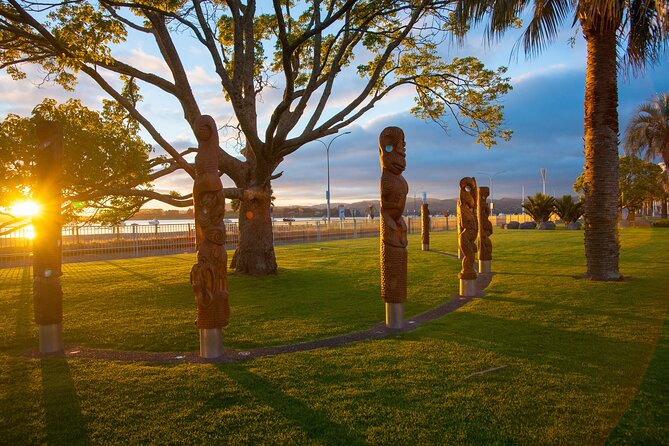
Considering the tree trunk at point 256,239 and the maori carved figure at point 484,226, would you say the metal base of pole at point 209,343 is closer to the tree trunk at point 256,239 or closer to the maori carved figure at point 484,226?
the tree trunk at point 256,239

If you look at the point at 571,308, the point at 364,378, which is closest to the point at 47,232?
the point at 364,378

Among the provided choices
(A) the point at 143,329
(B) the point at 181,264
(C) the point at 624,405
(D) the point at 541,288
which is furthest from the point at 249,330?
(B) the point at 181,264

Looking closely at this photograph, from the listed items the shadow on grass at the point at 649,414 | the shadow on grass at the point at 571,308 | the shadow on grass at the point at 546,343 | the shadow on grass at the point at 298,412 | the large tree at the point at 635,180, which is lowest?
the shadow on grass at the point at 649,414

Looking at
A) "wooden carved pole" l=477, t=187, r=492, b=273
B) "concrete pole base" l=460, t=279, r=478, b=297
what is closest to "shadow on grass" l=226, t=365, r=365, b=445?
"concrete pole base" l=460, t=279, r=478, b=297

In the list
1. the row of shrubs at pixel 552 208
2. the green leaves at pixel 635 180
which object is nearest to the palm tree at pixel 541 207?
the row of shrubs at pixel 552 208

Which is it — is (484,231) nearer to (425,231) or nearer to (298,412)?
(425,231)

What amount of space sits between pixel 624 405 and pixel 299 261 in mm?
13031

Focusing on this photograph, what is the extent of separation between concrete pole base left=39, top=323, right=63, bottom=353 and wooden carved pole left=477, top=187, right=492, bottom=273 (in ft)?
31.9

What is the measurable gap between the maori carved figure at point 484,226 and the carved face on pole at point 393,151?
19.7 ft

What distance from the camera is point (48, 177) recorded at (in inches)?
229

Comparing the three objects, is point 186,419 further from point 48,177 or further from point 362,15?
point 362,15

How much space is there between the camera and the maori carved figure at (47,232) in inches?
227

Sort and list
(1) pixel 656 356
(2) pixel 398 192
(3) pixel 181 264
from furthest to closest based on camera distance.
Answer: (3) pixel 181 264 < (2) pixel 398 192 < (1) pixel 656 356

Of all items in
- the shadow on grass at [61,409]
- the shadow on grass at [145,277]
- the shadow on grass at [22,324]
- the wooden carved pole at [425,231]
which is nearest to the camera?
the shadow on grass at [61,409]
